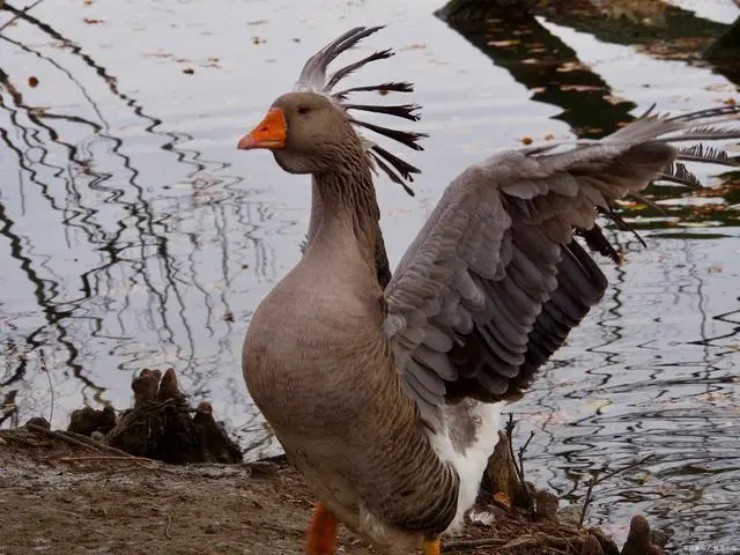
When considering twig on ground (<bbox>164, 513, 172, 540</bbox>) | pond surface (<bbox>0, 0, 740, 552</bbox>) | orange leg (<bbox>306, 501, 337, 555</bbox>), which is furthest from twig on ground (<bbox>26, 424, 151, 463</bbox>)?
orange leg (<bbox>306, 501, 337, 555</bbox>)

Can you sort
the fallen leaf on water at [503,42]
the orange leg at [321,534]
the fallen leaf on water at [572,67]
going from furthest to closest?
1. the fallen leaf on water at [503,42]
2. the fallen leaf on water at [572,67]
3. the orange leg at [321,534]

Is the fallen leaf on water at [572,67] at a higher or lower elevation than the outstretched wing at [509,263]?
higher

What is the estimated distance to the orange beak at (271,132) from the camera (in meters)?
4.62

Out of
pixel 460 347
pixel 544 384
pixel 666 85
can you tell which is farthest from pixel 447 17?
pixel 460 347

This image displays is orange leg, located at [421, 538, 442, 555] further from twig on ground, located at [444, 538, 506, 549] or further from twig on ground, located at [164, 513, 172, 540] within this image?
twig on ground, located at [164, 513, 172, 540]

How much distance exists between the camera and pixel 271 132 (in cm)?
464

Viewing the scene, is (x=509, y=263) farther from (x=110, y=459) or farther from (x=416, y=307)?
(x=110, y=459)

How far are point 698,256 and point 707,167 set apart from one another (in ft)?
6.73

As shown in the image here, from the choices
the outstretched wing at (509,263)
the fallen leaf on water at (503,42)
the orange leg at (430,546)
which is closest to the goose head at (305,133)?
the outstretched wing at (509,263)

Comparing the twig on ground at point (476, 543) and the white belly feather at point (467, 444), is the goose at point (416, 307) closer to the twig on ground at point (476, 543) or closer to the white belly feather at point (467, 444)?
the white belly feather at point (467, 444)

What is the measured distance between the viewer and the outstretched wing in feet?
15.3

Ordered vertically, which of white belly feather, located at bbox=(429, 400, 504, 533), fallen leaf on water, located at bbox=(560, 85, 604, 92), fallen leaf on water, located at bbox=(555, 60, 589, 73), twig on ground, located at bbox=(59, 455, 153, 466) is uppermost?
fallen leaf on water, located at bbox=(555, 60, 589, 73)

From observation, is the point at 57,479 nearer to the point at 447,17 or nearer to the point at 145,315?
the point at 145,315

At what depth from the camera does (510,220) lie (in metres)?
4.82
